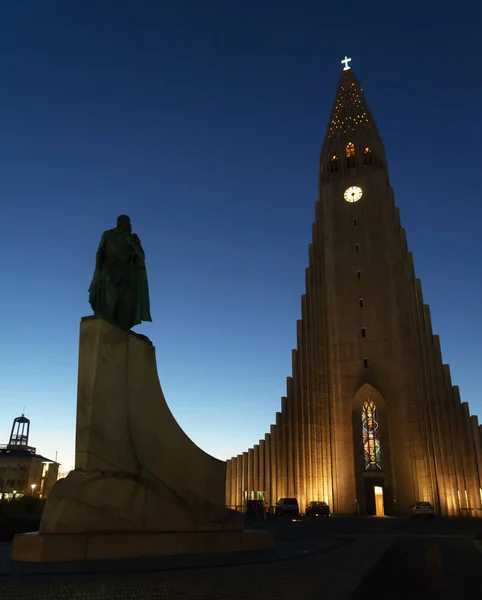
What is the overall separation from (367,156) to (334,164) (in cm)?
307

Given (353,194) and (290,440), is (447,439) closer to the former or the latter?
(290,440)

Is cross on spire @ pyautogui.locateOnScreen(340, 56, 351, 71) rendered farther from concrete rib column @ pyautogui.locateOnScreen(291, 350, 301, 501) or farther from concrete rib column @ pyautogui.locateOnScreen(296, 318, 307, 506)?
concrete rib column @ pyautogui.locateOnScreen(291, 350, 301, 501)

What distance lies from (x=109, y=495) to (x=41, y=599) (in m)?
2.74

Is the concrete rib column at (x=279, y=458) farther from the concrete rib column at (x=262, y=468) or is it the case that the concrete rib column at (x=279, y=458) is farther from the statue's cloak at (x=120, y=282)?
the statue's cloak at (x=120, y=282)

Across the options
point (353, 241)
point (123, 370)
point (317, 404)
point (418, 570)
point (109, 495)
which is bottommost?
point (418, 570)

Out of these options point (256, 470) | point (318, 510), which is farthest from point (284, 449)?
point (318, 510)

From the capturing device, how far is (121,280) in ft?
33.7

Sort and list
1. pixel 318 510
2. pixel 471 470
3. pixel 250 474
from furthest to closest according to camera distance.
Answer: pixel 250 474, pixel 471 470, pixel 318 510

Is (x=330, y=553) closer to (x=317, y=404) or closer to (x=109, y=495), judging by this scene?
(x=109, y=495)

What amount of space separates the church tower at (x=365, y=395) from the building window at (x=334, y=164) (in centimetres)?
170

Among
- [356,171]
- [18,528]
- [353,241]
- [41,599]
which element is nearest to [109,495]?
[41,599]

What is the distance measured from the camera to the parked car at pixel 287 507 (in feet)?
111

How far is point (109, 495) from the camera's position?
815 cm

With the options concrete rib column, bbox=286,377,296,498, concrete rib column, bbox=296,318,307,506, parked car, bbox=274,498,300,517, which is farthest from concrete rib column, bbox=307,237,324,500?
parked car, bbox=274,498,300,517
